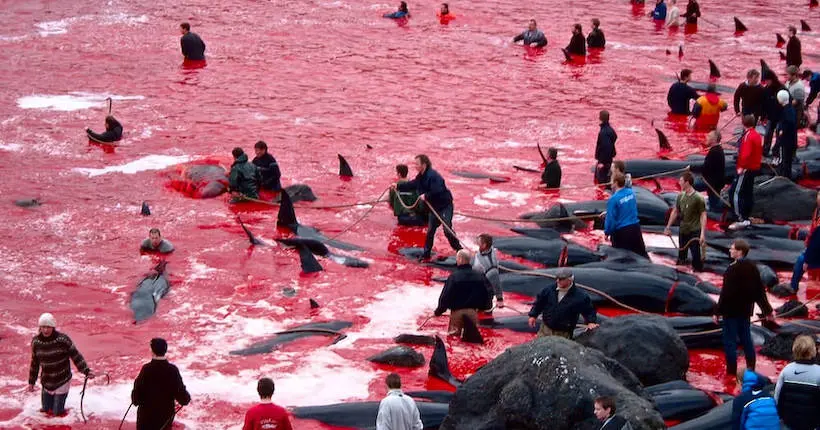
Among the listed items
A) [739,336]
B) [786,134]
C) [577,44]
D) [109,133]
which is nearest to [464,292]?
[739,336]

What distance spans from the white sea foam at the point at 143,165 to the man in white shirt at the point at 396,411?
14308 mm

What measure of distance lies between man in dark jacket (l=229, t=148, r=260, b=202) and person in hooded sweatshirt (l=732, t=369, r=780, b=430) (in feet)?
41.6

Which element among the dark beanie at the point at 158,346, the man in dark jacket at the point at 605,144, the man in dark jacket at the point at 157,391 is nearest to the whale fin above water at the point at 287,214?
the man in dark jacket at the point at 605,144

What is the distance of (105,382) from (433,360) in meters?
4.14

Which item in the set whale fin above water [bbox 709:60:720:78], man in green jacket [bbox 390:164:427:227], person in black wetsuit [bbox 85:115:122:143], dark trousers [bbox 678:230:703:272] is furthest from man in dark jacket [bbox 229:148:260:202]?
whale fin above water [bbox 709:60:720:78]

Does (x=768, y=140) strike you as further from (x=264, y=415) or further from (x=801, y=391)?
(x=264, y=415)

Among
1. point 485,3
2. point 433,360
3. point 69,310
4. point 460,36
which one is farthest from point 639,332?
point 485,3

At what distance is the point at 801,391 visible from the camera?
11.1m

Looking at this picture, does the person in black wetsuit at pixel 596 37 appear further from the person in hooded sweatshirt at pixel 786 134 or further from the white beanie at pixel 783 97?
the white beanie at pixel 783 97

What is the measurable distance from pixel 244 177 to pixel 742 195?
9.13 meters

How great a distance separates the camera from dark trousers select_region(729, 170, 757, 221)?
2003cm

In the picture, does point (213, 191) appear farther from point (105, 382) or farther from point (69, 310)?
point (105, 382)

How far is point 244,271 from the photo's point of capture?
737 inches

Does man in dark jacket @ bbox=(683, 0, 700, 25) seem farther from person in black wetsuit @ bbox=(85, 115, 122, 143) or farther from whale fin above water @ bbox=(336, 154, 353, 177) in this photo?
person in black wetsuit @ bbox=(85, 115, 122, 143)
